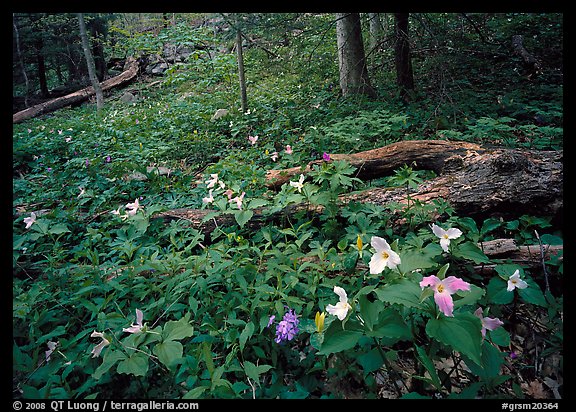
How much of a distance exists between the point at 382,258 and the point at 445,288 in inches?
11.0

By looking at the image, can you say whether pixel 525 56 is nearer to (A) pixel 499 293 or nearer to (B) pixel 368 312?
(A) pixel 499 293

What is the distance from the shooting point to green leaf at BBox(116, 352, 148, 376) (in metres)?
1.34

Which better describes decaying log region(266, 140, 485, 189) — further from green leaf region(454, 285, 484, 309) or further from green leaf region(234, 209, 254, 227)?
green leaf region(454, 285, 484, 309)

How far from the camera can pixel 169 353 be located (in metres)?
1.42

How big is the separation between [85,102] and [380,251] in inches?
645

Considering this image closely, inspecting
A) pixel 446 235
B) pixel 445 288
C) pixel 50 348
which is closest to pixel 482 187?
pixel 446 235

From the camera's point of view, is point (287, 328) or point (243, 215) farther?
point (243, 215)

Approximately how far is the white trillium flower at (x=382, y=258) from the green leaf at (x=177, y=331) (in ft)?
2.95

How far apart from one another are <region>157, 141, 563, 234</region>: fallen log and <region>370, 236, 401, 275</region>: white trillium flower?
A: 4.38 ft

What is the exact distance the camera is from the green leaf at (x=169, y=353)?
1.39 meters

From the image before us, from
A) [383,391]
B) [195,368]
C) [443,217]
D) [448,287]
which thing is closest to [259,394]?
[195,368]

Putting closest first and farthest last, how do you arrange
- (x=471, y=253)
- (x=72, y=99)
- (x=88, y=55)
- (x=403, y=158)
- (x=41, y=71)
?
→ (x=471, y=253) → (x=403, y=158) → (x=88, y=55) → (x=72, y=99) → (x=41, y=71)

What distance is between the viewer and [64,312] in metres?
2.07

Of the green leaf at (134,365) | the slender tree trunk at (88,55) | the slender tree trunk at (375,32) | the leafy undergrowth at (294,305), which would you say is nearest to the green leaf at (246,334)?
the leafy undergrowth at (294,305)
